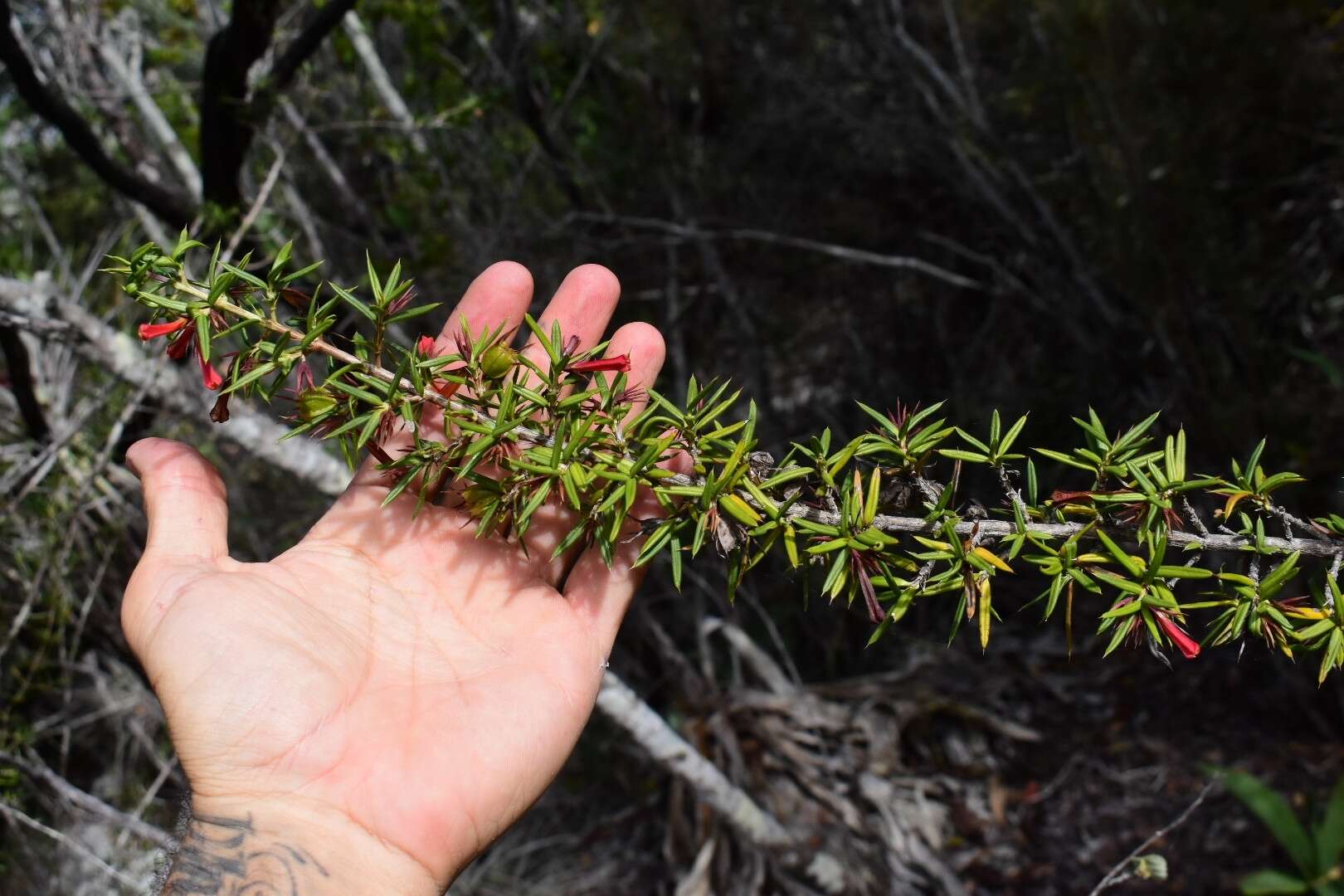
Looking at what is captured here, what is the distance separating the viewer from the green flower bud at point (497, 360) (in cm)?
156

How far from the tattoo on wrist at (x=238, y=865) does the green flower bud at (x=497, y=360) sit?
39.1 inches

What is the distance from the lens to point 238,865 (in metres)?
1.73

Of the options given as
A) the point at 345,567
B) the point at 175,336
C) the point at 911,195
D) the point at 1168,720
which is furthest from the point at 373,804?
the point at 911,195

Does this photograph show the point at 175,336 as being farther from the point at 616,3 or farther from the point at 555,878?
the point at 616,3

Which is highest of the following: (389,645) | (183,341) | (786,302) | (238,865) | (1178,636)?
(183,341)

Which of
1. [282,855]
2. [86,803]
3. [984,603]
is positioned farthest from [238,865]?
[86,803]

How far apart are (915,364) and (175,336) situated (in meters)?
5.41

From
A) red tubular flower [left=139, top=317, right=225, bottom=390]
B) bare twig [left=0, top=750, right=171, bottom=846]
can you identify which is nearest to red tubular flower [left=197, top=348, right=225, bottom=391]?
red tubular flower [left=139, top=317, right=225, bottom=390]

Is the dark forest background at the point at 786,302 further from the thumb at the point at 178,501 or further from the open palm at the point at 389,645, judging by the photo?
the open palm at the point at 389,645

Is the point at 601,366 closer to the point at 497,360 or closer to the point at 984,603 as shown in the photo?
the point at 497,360

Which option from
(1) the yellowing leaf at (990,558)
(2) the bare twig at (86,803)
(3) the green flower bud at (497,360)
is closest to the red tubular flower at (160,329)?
(3) the green flower bud at (497,360)

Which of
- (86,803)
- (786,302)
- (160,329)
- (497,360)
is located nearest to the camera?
(160,329)

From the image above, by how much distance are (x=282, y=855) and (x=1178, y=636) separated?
1.60 meters

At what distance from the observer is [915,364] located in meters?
6.27
